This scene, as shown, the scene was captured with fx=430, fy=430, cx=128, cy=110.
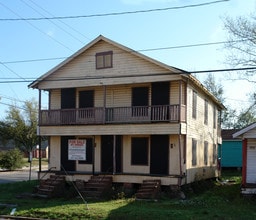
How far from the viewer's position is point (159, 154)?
23969 millimetres

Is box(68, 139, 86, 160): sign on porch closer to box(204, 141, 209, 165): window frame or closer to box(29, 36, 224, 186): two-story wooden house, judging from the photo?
box(29, 36, 224, 186): two-story wooden house

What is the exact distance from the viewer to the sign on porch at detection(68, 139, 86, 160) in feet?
73.1

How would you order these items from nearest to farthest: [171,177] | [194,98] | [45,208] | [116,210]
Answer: [116,210], [45,208], [171,177], [194,98]

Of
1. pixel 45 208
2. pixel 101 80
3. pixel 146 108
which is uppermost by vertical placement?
pixel 101 80

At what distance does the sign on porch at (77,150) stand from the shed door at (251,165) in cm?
831

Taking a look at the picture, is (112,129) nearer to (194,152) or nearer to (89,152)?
(89,152)

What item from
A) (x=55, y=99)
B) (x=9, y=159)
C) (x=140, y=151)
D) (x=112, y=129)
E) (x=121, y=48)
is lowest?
(x=9, y=159)

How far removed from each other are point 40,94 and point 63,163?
451 centimetres

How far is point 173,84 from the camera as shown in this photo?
23859mm

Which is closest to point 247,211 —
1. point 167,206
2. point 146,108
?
point 167,206

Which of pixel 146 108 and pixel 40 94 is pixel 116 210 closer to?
pixel 146 108

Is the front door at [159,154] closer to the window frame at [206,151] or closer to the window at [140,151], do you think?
the window at [140,151]

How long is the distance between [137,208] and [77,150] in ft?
20.9

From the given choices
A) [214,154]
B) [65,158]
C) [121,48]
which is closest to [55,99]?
[65,158]
